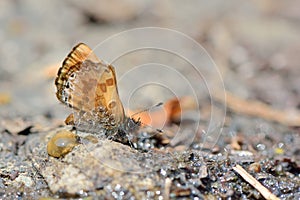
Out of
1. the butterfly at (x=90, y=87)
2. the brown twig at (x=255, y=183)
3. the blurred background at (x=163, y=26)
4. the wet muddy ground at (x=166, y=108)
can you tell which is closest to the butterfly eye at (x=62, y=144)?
the wet muddy ground at (x=166, y=108)

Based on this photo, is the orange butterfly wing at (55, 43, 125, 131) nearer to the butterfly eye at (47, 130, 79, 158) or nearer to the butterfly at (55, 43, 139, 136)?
the butterfly at (55, 43, 139, 136)

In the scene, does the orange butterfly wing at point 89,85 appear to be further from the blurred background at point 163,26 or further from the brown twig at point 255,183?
the blurred background at point 163,26

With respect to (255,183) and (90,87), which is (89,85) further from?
(255,183)

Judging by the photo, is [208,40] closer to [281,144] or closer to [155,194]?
[281,144]

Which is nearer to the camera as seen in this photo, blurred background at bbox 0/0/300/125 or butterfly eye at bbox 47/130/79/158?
butterfly eye at bbox 47/130/79/158

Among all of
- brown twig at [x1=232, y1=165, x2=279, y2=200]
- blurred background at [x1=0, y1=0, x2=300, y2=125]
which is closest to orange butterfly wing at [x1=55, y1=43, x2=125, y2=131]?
brown twig at [x1=232, y1=165, x2=279, y2=200]

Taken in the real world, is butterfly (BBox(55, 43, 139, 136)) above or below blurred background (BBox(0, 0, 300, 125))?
below

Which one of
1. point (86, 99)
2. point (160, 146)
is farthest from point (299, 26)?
point (86, 99)
